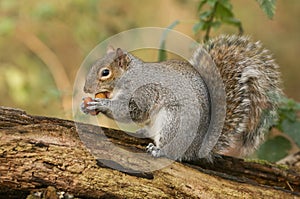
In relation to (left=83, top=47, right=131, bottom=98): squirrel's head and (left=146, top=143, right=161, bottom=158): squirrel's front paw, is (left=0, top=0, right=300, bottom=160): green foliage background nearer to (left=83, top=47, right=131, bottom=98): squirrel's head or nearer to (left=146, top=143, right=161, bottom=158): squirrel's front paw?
(left=83, top=47, right=131, bottom=98): squirrel's head

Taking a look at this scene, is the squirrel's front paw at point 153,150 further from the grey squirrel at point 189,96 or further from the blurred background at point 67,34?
the blurred background at point 67,34

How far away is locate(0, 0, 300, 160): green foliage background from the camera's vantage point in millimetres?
3590

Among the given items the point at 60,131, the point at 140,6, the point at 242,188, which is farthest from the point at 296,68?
the point at 60,131

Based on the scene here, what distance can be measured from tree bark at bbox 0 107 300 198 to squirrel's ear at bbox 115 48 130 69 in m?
0.25

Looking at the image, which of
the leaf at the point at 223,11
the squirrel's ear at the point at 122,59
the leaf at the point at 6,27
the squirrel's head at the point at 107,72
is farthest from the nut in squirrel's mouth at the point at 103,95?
Answer: the leaf at the point at 6,27

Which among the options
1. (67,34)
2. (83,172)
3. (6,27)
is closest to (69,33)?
(67,34)

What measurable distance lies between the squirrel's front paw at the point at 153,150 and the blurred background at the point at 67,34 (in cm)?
150

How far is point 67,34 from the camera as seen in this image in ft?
14.0

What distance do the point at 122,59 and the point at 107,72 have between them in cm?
8

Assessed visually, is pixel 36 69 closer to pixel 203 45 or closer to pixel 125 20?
pixel 125 20

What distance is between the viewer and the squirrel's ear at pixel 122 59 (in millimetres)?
1839

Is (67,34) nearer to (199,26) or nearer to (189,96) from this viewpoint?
(199,26)

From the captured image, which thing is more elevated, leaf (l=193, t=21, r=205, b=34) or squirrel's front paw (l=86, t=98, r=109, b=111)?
leaf (l=193, t=21, r=205, b=34)

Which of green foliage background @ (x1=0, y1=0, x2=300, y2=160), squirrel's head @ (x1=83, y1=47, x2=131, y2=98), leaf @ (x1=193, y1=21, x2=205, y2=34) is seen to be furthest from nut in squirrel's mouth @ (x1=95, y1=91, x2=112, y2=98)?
green foliage background @ (x1=0, y1=0, x2=300, y2=160)
